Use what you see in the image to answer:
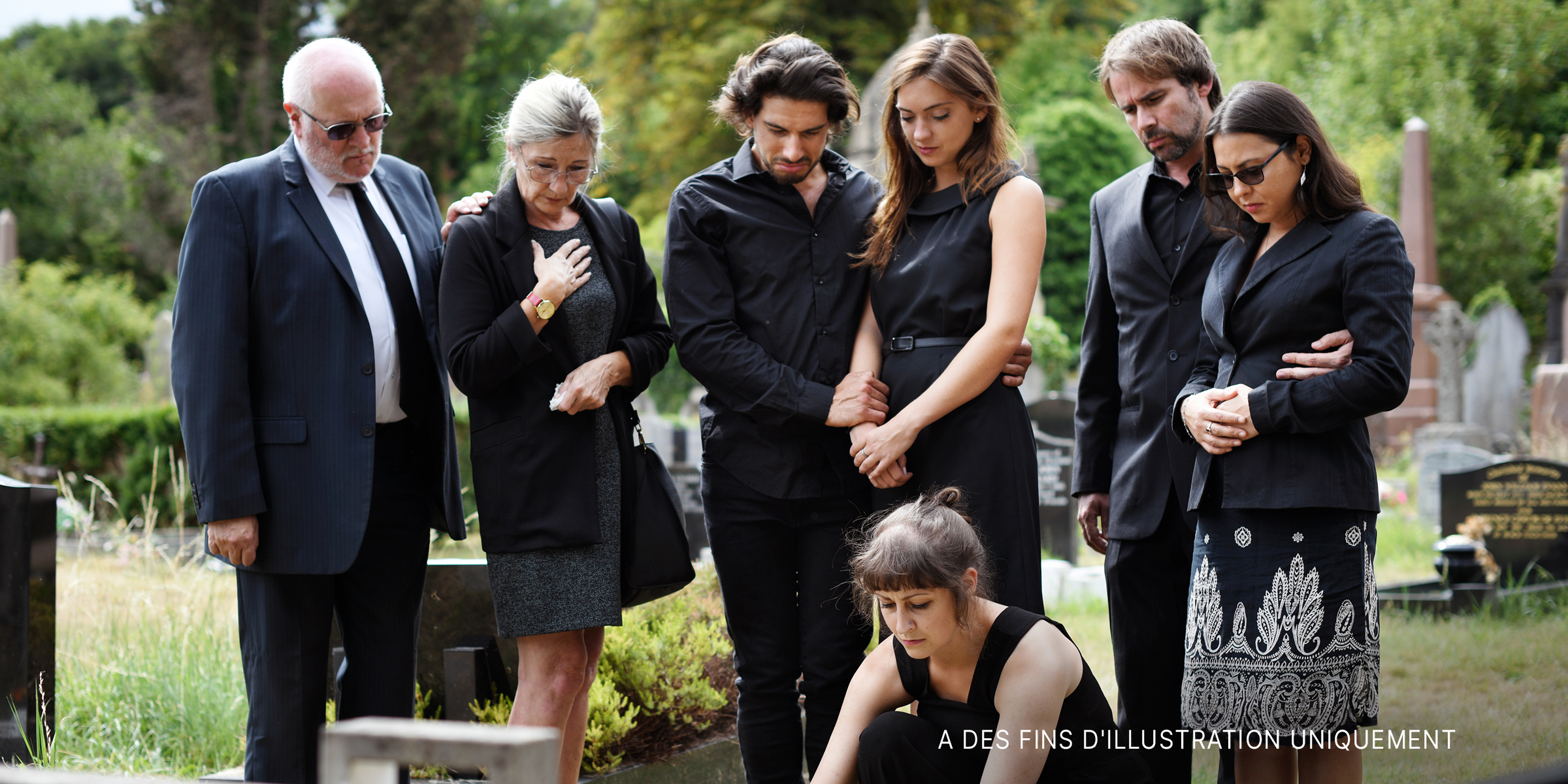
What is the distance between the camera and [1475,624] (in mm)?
6281

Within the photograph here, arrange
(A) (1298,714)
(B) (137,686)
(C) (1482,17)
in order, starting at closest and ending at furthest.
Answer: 1. (A) (1298,714)
2. (B) (137,686)
3. (C) (1482,17)

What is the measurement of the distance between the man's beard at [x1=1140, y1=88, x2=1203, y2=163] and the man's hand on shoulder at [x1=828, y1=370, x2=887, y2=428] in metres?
0.94

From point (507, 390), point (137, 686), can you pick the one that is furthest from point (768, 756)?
point (137, 686)

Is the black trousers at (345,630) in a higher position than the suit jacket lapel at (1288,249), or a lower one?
lower

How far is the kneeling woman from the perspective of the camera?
2449 millimetres

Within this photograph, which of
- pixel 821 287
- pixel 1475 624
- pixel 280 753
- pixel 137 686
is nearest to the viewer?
pixel 280 753

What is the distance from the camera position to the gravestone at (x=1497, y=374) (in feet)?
50.7

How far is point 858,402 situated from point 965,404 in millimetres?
260

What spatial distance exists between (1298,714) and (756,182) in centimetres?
178

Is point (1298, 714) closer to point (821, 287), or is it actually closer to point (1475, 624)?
point (821, 287)

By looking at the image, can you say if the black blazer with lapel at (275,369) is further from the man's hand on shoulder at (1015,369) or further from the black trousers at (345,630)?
the man's hand on shoulder at (1015,369)

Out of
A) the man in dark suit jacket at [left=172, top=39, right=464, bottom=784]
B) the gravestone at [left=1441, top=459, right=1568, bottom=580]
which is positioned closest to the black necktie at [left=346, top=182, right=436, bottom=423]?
the man in dark suit jacket at [left=172, top=39, right=464, bottom=784]

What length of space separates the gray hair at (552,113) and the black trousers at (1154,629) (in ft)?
5.66

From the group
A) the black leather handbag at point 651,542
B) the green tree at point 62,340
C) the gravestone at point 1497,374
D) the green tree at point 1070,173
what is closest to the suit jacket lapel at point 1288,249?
the black leather handbag at point 651,542
